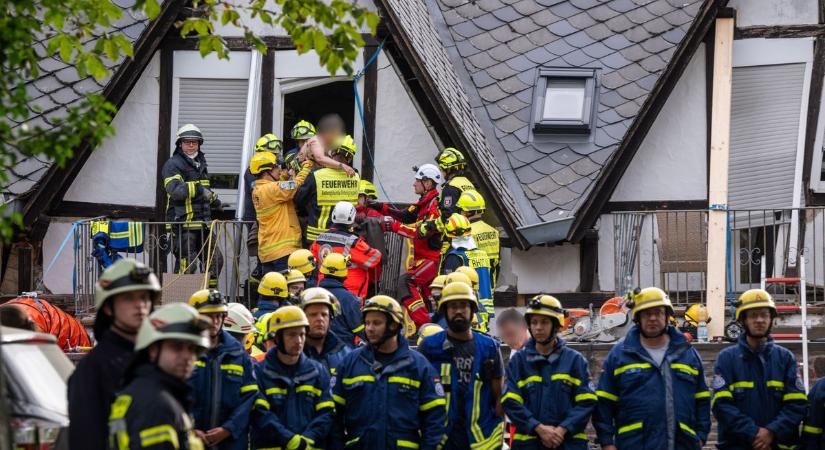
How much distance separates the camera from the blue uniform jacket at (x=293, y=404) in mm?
11695

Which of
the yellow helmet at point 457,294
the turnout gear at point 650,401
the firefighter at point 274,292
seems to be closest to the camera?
the turnout gear at point 650,401

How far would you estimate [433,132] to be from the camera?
18719 mm

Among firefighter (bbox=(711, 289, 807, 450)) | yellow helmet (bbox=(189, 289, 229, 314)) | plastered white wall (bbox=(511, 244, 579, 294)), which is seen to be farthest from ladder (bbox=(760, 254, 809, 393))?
yellow helmet (bbox=(189, 289, 229, 314))

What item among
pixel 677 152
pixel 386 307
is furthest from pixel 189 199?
pixel 386 307

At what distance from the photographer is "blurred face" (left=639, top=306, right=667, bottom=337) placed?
12.2m

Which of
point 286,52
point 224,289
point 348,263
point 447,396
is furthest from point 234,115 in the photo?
point 447,396

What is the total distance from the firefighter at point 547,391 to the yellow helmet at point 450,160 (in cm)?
555

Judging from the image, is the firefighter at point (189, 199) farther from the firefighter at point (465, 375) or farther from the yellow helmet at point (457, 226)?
the firefighter at point (465, 375)

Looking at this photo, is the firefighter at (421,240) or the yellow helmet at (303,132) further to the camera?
the yellow helmet at (303,132)

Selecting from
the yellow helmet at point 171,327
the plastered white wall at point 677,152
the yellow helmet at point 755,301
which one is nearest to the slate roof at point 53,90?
the plastered white wall at point 677,152

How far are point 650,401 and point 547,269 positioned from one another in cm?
645

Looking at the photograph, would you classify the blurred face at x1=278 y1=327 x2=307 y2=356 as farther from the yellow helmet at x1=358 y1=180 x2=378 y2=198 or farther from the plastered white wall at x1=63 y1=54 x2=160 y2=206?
the plastered white wall at x1=63 y1=54 x2=160 y2=206

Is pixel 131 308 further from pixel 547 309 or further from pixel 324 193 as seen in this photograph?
pixel 324 193

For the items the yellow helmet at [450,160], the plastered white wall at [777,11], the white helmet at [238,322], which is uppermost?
the plastered white wall at [777,11]
